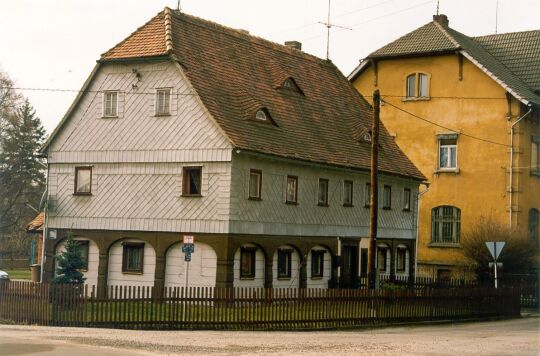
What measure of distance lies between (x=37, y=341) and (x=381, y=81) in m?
35.9

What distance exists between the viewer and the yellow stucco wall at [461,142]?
47.8m

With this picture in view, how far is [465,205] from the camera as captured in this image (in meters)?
49.0

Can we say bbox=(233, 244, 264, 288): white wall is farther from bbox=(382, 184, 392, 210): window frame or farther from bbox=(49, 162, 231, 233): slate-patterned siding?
bbox=(382, 184, 392, 210): window frame

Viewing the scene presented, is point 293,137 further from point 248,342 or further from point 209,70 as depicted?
point 248,342

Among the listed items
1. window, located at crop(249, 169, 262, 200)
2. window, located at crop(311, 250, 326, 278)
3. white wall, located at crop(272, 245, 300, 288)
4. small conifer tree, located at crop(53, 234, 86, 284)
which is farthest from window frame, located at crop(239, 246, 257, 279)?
small conifer tree, located at crop(53, 234, 86, 284)

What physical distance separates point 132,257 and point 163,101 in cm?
612

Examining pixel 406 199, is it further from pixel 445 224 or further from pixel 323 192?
pixel 323 192

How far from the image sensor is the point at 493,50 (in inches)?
2117

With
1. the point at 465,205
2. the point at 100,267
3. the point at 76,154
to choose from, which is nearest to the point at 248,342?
the point at 100,267

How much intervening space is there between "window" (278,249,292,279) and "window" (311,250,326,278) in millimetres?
1795

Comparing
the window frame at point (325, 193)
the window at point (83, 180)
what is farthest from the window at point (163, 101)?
the window frame at point (325, 193)

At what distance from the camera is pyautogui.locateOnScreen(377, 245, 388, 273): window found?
42494 millimetres

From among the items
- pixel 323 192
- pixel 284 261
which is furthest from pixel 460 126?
pixel 284 261

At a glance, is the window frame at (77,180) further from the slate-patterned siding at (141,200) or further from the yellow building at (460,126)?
the yellow building at (460,126)
